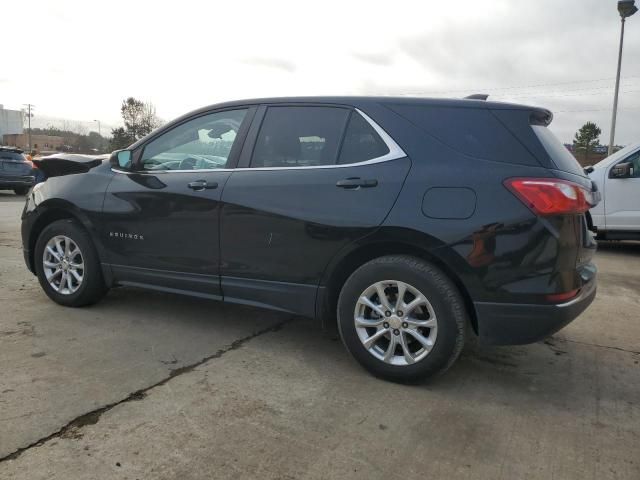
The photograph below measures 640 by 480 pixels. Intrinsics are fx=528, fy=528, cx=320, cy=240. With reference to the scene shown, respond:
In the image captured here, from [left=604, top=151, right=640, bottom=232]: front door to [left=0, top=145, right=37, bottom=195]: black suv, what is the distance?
14376mm

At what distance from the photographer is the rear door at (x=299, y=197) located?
10.6 feet

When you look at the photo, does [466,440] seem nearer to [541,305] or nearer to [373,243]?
[541,305]

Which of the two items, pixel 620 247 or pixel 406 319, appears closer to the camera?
pixel 406 319

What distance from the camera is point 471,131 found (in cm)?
313

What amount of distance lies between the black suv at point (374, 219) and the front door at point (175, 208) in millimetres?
11

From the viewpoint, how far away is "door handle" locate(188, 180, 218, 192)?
373 centimetres

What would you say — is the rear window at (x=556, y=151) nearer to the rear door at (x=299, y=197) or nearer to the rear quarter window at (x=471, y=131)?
the rear quarter window at (x=471, y=131)

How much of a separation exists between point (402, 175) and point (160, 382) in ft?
6.21

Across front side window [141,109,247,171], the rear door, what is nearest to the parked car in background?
front side window [141,109,247,171]

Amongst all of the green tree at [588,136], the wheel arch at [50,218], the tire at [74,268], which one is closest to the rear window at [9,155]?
the wheel arch at [50,218]

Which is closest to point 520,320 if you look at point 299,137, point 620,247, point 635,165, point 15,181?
point 299,137

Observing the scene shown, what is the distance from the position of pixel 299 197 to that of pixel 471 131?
44.4 inches

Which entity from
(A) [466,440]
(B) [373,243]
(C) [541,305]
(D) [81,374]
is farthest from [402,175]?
(D) [81,374]

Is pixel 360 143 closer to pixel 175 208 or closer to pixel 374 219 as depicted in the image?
pixel 374 219
